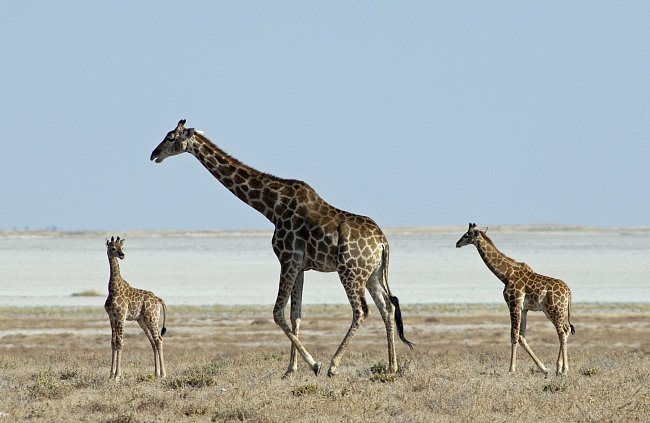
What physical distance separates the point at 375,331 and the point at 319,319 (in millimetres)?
3297

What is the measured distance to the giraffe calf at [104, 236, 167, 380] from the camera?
51.2 feet

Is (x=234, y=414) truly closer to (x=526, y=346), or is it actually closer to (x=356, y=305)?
(x=356, y=305)

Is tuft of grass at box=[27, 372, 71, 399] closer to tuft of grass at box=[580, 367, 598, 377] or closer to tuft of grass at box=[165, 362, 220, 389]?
tuft of grass at box=[165, 362, 220, 389]

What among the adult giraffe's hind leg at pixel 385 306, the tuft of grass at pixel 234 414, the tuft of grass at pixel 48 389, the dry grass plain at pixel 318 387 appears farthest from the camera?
the adult giraffe's hind leg at pixel 385 306

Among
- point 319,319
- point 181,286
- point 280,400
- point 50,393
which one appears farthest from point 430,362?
point 181,286

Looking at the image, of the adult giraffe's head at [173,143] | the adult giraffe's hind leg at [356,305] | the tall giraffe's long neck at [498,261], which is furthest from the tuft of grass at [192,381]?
the tall giraffe's long neck at [498,261]

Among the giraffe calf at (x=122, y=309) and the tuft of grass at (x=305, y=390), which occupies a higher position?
the giraffe calf at (x=122, y=309)

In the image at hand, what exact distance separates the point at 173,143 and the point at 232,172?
3.08 ft

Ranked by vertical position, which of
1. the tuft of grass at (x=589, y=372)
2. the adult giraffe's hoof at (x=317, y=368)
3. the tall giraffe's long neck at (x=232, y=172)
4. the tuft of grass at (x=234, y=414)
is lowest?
the tuft of grass at (x=234, y=414)

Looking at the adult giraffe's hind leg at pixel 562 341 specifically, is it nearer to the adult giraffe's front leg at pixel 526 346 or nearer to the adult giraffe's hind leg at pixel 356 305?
the adult giraffe's front leg at pixel 526 346

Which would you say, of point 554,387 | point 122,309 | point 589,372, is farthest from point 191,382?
point 589,372

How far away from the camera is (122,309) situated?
15.7 meters

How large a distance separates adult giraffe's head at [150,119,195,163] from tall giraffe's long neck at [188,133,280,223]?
0.20 meters

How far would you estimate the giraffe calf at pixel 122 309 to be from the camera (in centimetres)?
1561
